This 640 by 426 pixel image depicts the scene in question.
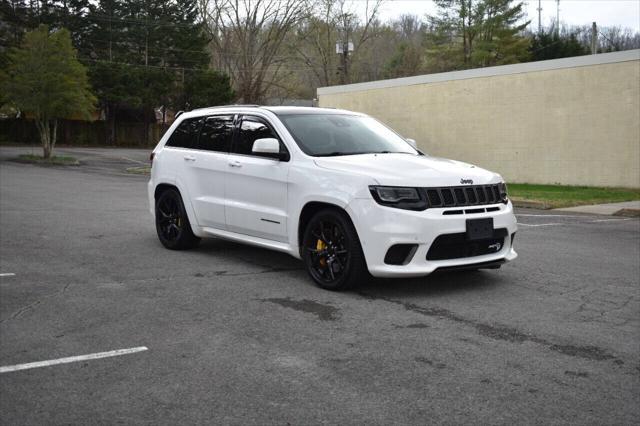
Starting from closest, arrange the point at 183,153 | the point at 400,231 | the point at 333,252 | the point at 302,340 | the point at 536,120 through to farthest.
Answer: the point at 302,340
the point at 400,231
the point at 333,252
the point at 183,153
the point at 536,120

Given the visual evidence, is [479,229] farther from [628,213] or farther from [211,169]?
[628,213]

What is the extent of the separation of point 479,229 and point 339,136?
1921mm

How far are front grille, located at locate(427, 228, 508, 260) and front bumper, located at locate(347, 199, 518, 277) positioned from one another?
0.15 ft

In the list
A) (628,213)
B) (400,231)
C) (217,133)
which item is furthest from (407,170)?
(628,213)

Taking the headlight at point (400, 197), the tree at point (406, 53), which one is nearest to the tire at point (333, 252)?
the headlight at point (400, 197)

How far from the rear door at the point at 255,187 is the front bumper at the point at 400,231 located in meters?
1.12

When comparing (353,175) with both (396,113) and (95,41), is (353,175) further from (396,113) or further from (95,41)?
(95,41)

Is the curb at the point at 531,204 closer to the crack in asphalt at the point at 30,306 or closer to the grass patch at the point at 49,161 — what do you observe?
the crack in asphalt at the point at 30,306

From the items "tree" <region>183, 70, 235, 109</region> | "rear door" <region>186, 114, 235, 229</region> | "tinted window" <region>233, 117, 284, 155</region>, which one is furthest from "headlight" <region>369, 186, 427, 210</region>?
"tree" <region>183, 70, 235, 109</region>

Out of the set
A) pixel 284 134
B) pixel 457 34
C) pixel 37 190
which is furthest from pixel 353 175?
pixel 457 34

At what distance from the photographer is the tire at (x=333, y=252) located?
21.9ft

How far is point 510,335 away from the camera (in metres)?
5.42

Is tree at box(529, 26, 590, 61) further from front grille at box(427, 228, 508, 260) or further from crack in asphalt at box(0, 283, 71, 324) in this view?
crack in asphalt at box(0, 283, 71, 324)

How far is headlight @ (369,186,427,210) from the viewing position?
649 cm
